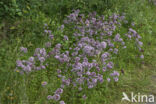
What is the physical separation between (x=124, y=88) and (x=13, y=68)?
167 centimetres

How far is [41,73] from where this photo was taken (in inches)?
131

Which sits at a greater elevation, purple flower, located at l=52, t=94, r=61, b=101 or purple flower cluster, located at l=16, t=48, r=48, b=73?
purple flower cluster, located at l=16, t=48, r=48, b=73

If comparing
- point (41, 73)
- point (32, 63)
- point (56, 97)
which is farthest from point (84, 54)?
point (56, 97)

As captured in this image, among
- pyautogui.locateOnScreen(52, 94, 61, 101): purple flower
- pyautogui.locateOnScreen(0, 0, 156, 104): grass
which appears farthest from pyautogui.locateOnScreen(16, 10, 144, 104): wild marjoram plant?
pyautogui.locateOnScreen(0, 0, 156, 104): grass

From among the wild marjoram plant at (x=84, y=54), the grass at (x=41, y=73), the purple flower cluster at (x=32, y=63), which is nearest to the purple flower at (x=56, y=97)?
the wild marjoram plant at (x=84, y=54)

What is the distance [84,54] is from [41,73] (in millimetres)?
788

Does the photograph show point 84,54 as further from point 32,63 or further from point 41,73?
point 32,63

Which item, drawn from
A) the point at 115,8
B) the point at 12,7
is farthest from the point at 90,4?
the point at 12,7

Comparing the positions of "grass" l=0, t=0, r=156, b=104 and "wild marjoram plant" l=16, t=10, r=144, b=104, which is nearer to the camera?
"grass" l=0, t=0, r=156, b=104

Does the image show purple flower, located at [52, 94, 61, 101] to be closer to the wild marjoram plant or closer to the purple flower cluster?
the wild marjoram plant

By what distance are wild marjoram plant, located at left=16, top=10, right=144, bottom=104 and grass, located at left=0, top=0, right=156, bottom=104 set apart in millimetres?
114

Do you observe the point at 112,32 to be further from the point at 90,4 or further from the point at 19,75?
the point at 19,75

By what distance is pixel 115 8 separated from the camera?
539cm

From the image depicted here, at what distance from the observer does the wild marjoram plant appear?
10.6 ft
